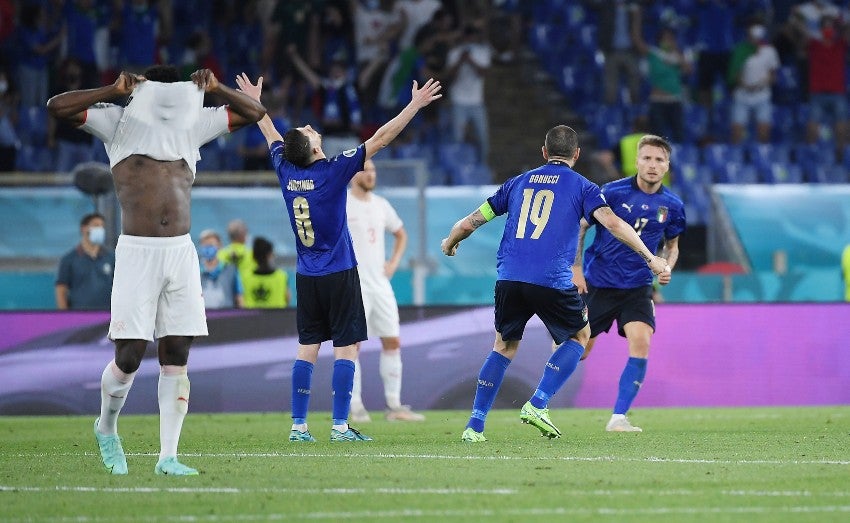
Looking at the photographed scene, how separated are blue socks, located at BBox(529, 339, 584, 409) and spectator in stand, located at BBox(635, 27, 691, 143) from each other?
12.5 metres

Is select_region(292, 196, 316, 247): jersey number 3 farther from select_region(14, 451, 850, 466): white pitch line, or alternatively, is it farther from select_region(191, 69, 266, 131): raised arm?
select_region(191, 69, 266, 131): raised arm

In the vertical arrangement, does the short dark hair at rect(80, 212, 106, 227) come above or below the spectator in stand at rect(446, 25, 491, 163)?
below

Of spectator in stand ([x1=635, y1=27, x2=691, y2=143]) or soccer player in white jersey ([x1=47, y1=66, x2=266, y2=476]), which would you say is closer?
soccer player in white jersey ([x1=47, y1=66, x2=266, y2=476])

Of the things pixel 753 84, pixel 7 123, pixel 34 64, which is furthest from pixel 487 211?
pixel 753 84

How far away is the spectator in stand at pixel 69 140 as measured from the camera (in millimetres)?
20562

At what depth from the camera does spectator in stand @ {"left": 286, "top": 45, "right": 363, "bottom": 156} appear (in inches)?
854

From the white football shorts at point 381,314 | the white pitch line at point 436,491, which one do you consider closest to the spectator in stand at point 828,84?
the white football shorts at point 381,314

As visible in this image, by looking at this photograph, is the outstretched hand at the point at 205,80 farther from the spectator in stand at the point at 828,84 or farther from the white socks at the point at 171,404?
the spectator in stand at the point at 828,84

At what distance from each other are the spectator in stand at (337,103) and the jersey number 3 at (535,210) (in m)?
10.7

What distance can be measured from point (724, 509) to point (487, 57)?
54.9 feet

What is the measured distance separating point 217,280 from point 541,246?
7515 millimetres

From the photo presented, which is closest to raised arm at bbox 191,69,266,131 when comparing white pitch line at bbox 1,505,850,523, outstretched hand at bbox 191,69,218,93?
outstretched hand at bbox 191,69,218,93

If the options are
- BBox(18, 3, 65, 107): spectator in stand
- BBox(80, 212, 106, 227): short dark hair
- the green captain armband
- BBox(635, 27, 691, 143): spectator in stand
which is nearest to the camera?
the green captain armband

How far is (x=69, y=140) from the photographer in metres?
20.8
